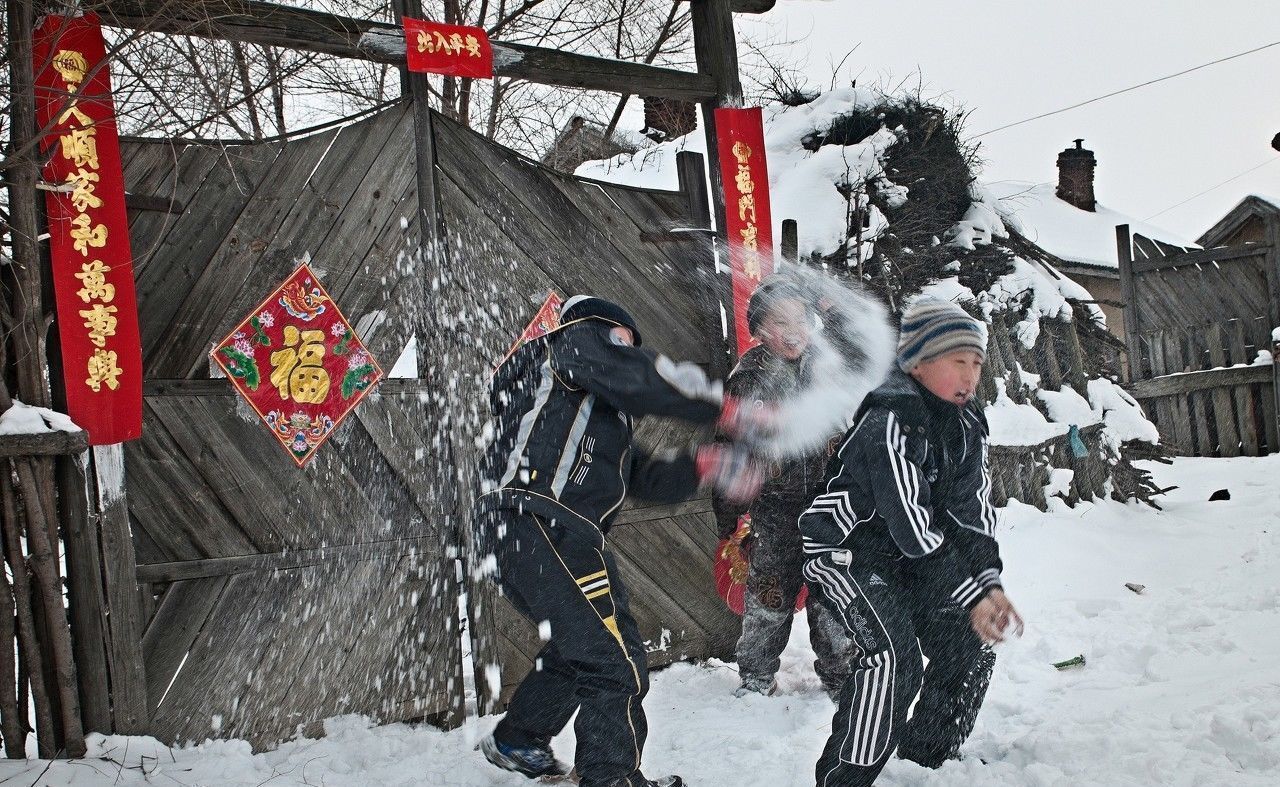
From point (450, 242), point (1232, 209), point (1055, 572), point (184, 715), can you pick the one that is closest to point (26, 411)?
point (184, 715)

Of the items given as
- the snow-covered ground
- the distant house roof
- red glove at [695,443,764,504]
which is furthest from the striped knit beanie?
the distant house roof

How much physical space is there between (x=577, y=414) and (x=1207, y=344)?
1298 centimetres

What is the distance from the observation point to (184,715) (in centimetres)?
372

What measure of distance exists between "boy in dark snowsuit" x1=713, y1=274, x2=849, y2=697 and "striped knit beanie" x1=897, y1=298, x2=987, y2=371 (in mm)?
938

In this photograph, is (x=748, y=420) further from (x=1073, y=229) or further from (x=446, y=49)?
(x=1073, y=229)

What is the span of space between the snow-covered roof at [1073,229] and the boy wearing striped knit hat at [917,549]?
46.1 feet

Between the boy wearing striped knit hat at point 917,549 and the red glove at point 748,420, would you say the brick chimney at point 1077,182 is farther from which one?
the boy wearing striped knit hat at point 917,549

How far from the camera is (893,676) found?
9.84ft

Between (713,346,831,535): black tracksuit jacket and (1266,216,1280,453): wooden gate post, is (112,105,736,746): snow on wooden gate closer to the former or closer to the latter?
(713,346,831,535): black tracksuit jacket

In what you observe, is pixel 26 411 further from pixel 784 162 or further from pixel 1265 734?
pixel 784 162

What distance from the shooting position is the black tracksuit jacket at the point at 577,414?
3201 mm

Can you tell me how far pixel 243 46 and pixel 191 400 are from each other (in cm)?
266


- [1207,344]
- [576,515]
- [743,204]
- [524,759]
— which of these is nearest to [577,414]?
[576,515]

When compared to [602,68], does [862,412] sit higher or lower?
lower
